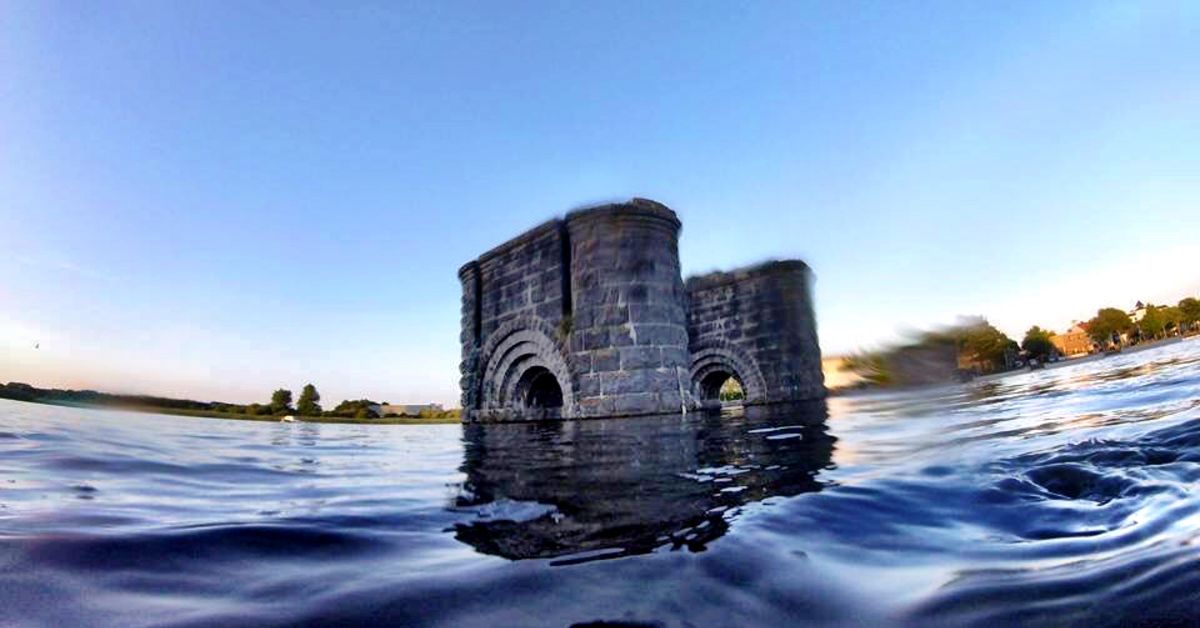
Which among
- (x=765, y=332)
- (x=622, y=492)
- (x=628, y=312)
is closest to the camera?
(x=622, y=492)

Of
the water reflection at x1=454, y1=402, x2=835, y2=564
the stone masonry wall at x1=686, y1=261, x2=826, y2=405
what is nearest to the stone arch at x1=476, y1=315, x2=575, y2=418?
the water reflection at x1=454, y1=402, x2=835, y2=564

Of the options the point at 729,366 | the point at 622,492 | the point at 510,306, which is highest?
the point at 510,306

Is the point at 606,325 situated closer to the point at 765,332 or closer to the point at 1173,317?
the point at 765,332

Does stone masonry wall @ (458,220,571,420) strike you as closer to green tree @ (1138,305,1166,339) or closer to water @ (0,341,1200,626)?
water @ (0,341,1200,626)

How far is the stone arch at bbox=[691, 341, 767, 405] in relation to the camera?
15227 millimetres

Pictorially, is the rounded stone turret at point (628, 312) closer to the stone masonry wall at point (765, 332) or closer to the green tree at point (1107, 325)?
the stone masonry wall at point (765, 332)

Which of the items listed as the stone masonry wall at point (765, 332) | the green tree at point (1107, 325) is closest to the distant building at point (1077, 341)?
the green tree at point (1107, 325)

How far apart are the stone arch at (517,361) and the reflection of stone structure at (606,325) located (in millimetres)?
25

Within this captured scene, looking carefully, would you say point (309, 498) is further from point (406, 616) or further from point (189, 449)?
point (189, 449)

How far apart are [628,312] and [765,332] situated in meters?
7.53

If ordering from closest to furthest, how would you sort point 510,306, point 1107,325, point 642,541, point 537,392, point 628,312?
point 642,541, point 628,312, point 510,306, point 537,392, point 1107,325

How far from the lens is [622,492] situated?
84.6 inches

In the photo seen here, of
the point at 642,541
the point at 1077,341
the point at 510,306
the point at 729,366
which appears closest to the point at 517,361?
the point at 510,306

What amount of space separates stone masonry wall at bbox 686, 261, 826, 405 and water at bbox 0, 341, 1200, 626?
12181 mm
